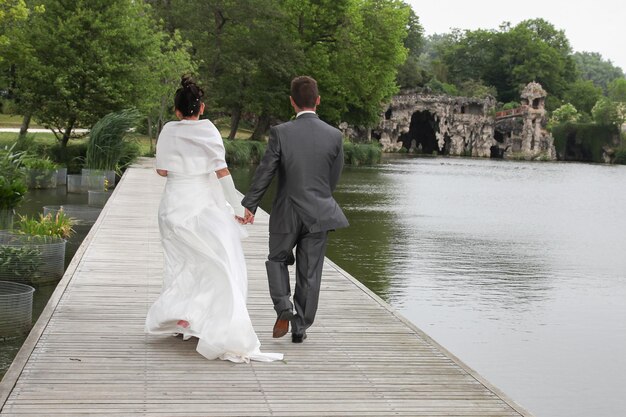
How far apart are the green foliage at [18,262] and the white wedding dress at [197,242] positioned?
188 inches

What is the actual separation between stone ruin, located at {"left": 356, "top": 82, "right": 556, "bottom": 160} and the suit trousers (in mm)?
90261

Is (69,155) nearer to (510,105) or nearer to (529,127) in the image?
(529,127)

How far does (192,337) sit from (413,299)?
21.8 feet

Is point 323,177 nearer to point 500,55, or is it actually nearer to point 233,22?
point 233,22

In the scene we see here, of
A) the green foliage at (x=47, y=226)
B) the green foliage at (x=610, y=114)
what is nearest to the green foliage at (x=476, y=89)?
the green foliage at (x=610, y=114)

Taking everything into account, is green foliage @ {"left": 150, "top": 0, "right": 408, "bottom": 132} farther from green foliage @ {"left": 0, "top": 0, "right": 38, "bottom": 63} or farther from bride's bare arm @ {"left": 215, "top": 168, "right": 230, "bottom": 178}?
bride's bare arm @ {"left": 215, "top": 168, "right": 230, "bottom": 178}

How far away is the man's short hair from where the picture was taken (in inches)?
287

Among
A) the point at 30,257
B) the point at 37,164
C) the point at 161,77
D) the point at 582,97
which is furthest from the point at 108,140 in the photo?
the point at 582,97

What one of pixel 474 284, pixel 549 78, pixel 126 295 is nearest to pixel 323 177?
pixel 126 295

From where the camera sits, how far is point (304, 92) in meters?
7.30

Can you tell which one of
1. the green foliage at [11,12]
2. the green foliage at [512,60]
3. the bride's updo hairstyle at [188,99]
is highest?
the green foliage at [512,60]

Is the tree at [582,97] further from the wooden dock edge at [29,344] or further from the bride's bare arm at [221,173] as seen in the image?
the bride's bare arm at [221,173]

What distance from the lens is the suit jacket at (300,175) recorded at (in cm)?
718

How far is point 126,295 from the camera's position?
9289mm
